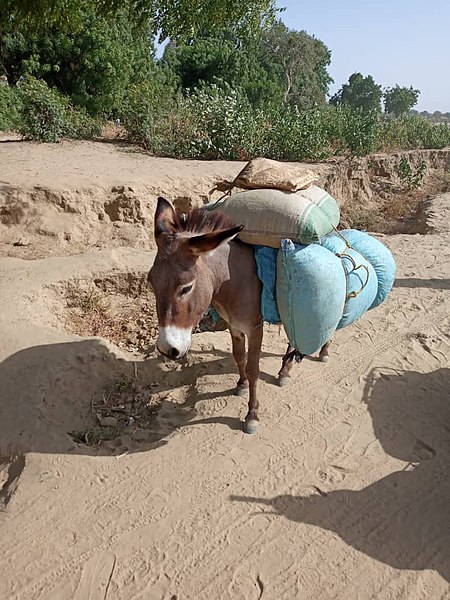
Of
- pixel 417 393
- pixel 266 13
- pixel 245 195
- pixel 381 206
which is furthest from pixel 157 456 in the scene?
pixel 381 206

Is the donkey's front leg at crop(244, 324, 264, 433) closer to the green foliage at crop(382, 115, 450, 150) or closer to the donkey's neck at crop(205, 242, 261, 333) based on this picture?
the donkey's neck at crop(205, 242, 261, 333)

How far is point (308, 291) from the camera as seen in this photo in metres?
3.25

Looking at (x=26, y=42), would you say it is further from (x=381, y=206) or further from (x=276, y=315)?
(x=276, y=315)

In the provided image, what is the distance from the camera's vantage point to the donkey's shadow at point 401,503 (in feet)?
9.04

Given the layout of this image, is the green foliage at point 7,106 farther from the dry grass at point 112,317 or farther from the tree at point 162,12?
the dry grass at point 112,317

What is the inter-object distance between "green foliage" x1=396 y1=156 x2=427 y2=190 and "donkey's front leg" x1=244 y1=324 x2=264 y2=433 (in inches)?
445

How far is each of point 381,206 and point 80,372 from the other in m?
10.5

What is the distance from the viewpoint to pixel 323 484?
3.15 metres

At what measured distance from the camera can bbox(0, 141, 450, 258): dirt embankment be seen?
6.84 meters

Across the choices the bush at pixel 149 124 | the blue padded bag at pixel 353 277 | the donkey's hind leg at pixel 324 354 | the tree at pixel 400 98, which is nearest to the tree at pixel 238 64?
the bush at pixel 149 124

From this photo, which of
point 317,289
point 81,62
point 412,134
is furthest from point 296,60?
point 317,289

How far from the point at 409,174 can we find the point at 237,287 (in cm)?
1168

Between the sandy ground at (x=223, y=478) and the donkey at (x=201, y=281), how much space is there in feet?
1.67

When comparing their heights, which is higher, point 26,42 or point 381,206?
point 26,42
